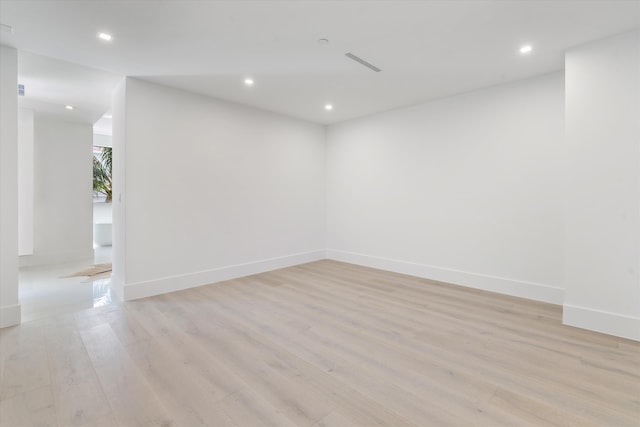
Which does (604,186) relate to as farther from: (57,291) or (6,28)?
(57,291)

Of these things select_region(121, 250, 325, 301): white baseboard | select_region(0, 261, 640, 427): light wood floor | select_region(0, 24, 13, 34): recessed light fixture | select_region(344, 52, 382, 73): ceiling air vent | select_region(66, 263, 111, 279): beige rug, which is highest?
select_region(344, 52, 382, 73): ceiling air vent

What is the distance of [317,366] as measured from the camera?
217 cm

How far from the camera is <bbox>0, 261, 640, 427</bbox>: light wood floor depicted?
1684 millimetres

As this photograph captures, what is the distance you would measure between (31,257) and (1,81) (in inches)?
161

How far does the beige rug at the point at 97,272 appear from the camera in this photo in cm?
480

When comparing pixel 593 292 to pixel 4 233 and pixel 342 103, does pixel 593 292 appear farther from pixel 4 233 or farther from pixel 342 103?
pixel 4 233

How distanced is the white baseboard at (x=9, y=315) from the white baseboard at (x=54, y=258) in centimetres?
344

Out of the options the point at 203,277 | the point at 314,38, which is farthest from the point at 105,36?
the point at 203,277

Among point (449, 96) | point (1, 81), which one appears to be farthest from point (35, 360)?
point (449, 96)

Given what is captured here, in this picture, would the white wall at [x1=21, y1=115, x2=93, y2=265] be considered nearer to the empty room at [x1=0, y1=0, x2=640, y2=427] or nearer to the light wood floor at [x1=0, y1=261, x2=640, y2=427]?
the empty room at [x1=0, y1=0, x2=640, y2=427]

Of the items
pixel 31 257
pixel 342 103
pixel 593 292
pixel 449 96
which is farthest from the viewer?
pixel 31 257

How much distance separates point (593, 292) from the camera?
2.78m

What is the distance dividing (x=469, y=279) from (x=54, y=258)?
7.46 metres

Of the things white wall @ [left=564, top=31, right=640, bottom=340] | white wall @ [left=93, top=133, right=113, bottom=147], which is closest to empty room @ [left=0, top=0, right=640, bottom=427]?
white wall @ [left=564, top=31, right=640, bottom=340]
